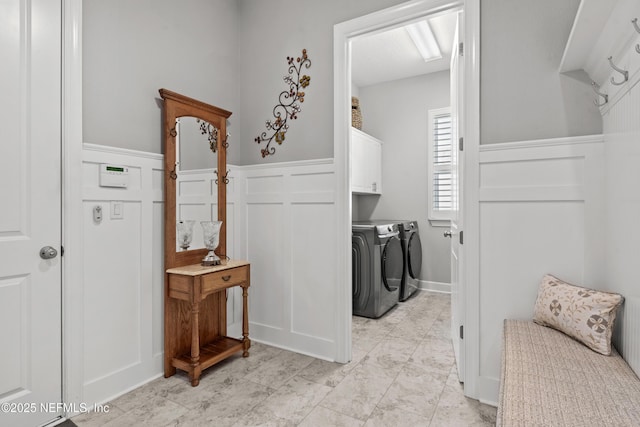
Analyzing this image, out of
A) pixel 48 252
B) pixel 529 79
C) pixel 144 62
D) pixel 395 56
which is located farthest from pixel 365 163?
pixel 48 252

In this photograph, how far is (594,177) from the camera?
1.67 meters

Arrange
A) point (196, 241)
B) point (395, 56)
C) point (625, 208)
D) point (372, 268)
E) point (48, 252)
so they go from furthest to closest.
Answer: point (395, 56) < point (372, 268) < point (196, 241) < point (48, 252) < point (625, 208)

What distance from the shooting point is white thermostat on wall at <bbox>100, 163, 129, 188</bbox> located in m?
1.92

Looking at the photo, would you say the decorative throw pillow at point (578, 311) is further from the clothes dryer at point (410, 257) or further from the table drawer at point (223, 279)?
the clothes dryer at point (410, 257)

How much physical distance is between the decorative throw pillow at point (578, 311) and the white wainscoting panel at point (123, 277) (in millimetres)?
2228

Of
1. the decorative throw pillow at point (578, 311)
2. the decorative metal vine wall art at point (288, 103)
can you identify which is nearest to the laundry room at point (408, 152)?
the decorative metal vine wall art at point (288, 103)

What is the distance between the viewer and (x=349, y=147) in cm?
242

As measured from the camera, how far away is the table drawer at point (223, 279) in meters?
2.14

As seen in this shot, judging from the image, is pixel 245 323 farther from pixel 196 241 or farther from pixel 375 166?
pixel 375 166

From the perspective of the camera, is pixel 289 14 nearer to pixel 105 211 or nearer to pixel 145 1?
pixel 145 1

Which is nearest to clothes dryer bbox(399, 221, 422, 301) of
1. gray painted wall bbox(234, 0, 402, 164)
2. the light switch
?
gray painted wall bbox(234, 0, 402, 164)

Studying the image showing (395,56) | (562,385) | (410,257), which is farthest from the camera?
(410,257)

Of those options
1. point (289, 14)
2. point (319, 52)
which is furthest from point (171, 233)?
point (289, 14)

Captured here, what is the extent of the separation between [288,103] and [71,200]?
1581 millimetres
